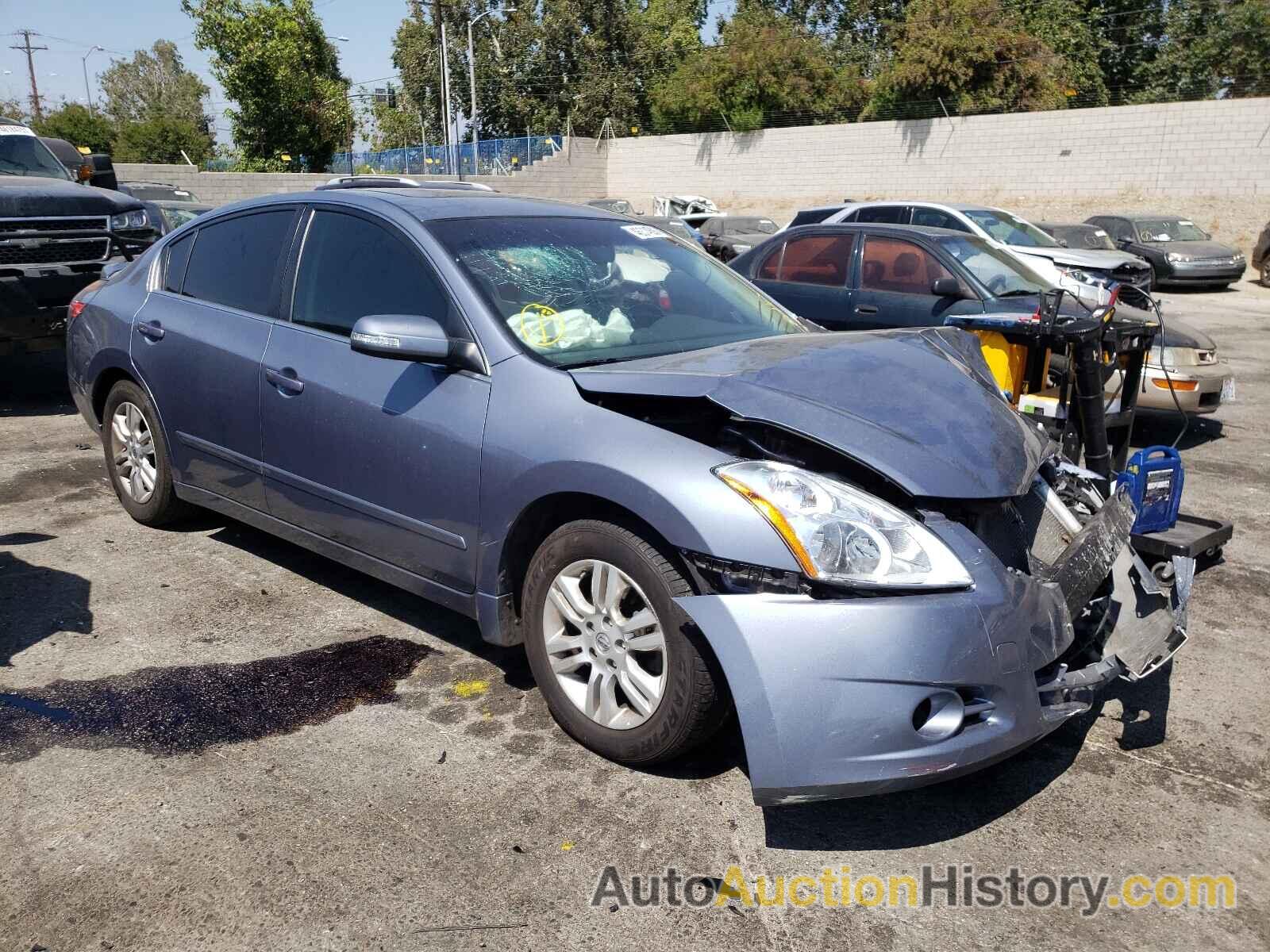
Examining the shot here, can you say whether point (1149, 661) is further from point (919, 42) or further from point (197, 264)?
point (919, 42)

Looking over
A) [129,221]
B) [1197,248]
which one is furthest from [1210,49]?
[129,221]

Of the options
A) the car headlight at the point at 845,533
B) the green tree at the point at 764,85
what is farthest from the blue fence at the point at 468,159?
the car headlight at the point at 845,533

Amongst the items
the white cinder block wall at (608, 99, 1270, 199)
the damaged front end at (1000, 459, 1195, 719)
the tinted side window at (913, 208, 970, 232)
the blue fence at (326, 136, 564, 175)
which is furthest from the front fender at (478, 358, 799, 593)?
the blue fence at (326, 136, 564, 175)

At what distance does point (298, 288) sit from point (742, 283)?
6.15 ft

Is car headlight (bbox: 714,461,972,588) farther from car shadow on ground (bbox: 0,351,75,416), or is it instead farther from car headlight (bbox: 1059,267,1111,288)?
car shadow on ground (bbox: 0,351,75,416)

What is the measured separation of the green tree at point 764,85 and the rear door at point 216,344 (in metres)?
38.1

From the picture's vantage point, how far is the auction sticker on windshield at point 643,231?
4.43 metres

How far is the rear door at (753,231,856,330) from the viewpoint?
8.65m

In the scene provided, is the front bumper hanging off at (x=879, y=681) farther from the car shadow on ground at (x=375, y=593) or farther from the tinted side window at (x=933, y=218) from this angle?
the tinted side window at (x=933, y=218)

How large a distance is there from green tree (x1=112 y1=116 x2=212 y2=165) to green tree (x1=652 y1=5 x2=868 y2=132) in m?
23.6

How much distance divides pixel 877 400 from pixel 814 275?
19.8ft

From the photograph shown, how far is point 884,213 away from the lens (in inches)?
535

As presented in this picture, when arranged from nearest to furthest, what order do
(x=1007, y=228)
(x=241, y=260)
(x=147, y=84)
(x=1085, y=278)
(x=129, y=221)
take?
(x=241, y=260) → (x=129, y=221) → (x=1085, y=278) → (x=1007, y=228) → (x=147, y=84)

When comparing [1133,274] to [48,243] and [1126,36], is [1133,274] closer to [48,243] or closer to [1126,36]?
[48,243]
